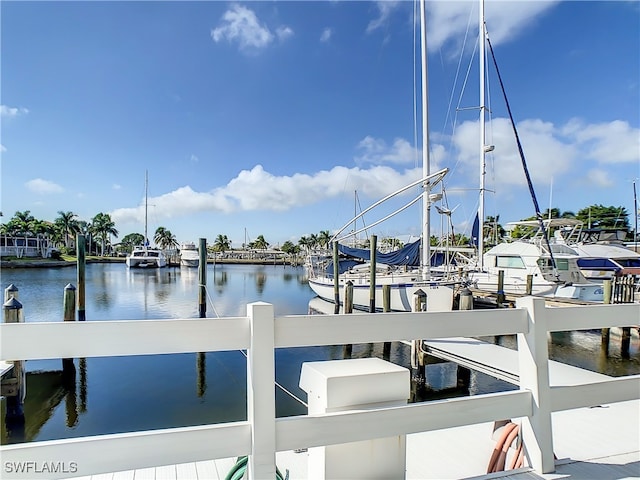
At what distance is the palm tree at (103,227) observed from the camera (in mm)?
82875

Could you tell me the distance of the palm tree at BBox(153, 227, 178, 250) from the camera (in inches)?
3548

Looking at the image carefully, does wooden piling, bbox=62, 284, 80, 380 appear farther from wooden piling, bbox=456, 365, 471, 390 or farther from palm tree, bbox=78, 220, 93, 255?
palm tree, bbox=78, 220, 93, 255

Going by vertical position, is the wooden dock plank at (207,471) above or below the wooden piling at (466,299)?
above

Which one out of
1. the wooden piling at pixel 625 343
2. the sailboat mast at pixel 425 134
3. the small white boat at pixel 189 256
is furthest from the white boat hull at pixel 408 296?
the small white boat at pixel 189 256

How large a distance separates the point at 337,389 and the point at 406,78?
1720cm

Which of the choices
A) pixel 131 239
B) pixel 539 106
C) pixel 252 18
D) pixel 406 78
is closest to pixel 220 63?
pixel 252 18

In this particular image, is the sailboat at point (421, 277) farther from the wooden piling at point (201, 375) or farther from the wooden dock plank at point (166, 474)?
the wooden dock plank at point (166, 474)

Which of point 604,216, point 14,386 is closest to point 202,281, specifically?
point 14,386

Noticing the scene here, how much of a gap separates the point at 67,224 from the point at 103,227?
40.8ft

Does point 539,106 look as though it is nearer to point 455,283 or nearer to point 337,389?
point 455,283

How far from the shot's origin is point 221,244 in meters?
97.4

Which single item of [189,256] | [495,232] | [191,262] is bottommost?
[191,262]

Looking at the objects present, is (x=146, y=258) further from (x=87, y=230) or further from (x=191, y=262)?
(x=87, y=230)

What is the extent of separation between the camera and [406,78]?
1642 centimetres
